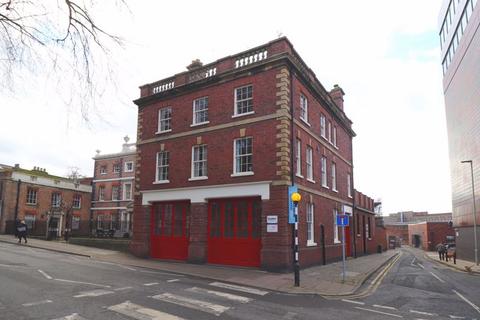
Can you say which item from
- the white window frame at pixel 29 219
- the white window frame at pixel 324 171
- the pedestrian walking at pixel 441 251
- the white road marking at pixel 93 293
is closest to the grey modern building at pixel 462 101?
the pedestrian walking at pixel 441 251

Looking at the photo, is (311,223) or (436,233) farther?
(436,233)

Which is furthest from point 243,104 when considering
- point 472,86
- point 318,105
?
point 472,86

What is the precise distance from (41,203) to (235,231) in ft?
108

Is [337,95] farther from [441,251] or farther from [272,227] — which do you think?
[441,251]

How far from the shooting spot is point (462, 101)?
34094mm

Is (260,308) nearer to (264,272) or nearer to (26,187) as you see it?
(264,272)

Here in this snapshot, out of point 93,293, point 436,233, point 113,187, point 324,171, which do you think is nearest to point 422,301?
point 93,293

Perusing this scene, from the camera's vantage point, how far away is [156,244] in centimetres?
2150

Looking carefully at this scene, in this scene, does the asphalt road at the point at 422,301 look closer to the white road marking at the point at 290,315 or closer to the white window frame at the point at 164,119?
the white road marking at the point at 290,315

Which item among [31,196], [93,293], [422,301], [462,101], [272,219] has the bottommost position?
[422,301]

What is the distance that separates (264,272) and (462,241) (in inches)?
1142

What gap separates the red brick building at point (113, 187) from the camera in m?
46.0

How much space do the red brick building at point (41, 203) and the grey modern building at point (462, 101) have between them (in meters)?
36.8

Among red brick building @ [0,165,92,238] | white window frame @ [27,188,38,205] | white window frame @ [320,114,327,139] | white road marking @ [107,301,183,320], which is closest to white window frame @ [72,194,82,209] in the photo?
red brick building @ [0,165,92,238]
